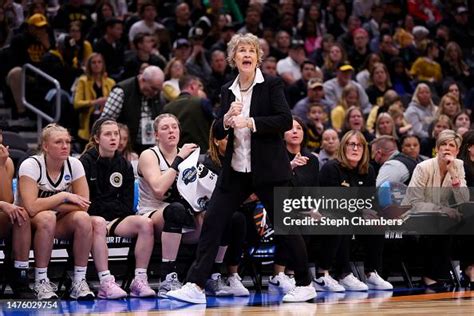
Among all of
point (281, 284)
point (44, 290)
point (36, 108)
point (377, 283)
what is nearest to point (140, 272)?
point (44, 290)

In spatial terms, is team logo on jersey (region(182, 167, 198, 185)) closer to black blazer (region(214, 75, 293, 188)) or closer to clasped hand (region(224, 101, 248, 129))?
black blazer (region(214, 75, 293, 188))

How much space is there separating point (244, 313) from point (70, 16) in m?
8.96

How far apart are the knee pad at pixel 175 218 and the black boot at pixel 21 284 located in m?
1.14

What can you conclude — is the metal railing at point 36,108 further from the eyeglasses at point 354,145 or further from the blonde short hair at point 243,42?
the blonde short hair at point 243,42

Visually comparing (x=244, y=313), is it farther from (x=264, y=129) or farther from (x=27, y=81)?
(x=27, y=81)

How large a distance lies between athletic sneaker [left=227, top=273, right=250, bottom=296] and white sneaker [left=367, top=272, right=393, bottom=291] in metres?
1.23

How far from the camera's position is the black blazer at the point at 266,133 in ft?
26.7

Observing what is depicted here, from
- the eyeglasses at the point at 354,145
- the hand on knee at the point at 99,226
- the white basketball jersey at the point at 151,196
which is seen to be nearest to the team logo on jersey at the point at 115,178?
the white basketball jersey at the point at 151,196

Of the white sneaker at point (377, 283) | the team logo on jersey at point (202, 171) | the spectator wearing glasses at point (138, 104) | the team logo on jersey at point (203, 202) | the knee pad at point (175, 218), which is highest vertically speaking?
the spectator wearing glasses at point (138, 104)

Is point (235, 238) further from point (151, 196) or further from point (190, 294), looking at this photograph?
point (190, 294)

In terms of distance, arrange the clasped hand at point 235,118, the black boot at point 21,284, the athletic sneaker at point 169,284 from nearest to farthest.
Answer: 1. the clasped hand at point 235,118
2. the black boot at point 21,284
3. the athletic sneaker at point 169,284

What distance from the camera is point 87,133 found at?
12.9 metres

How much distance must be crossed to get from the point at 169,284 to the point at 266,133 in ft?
5.08

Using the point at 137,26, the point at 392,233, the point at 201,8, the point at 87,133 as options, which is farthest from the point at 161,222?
the point at 201,8
